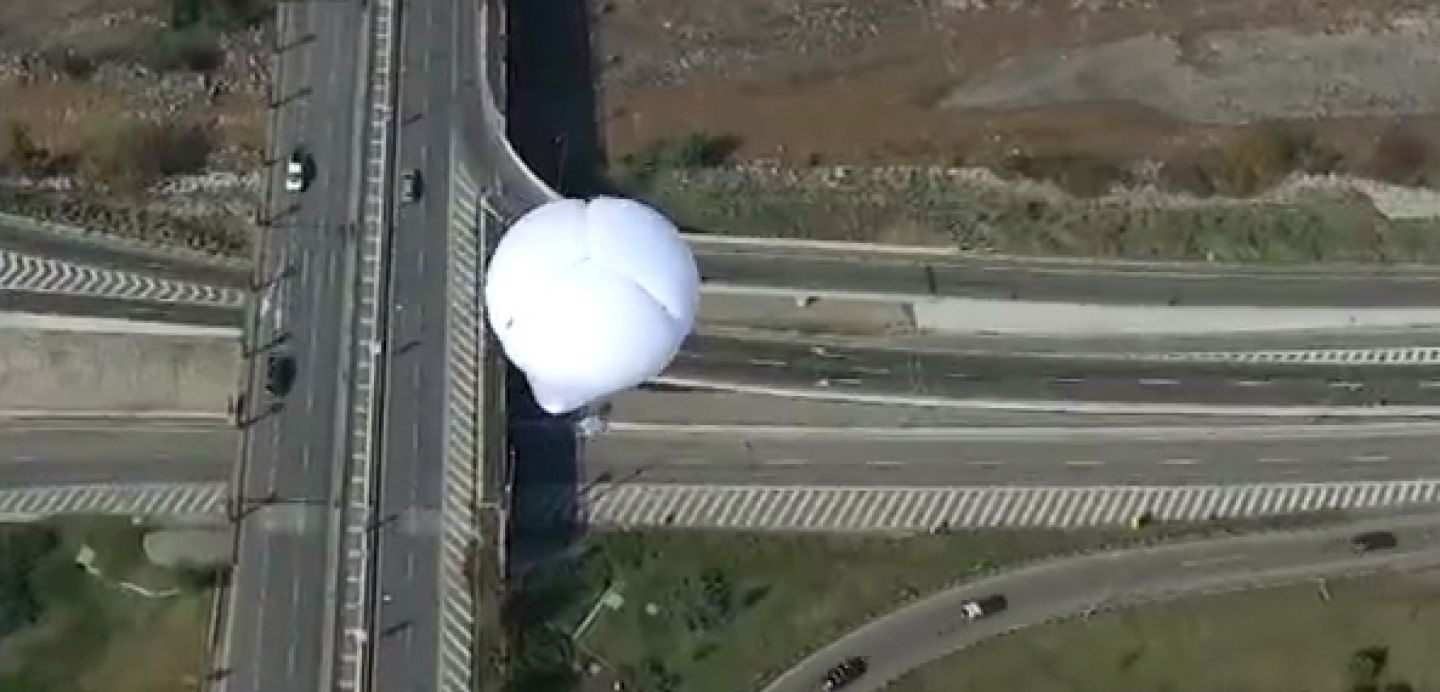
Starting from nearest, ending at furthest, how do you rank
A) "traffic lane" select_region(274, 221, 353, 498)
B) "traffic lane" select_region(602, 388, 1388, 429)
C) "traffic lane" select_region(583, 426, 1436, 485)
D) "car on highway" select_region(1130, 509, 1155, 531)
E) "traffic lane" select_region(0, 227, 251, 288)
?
"traffic lane" select_region(274, 221, 353, 498), "car on highway" select_region(1130, 509, 1155, 531), "traffic lane" select_region(583, 426, 1436, 485), "traffic lane" select_region(602, 388, 1388, 429), "traffic lane" select_region(0, 227, 251, 288)

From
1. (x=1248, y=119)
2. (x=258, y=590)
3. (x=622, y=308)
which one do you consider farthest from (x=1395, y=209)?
(x=258, y=590)

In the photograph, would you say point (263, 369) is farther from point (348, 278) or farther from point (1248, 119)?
point (1248, 119)

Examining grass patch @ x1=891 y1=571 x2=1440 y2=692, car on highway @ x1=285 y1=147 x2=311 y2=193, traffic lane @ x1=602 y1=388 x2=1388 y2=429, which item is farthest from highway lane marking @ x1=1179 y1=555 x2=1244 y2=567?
car on highway @ x1=285 y1=147 x2=311 y2=193

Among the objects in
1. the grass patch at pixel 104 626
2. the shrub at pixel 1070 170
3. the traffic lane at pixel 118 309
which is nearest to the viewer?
the grass patch at pixel 104 626

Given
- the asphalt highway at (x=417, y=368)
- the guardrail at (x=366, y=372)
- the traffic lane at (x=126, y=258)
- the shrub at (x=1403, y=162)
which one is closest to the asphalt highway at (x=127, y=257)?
the traffic lane at (x=126, y=258)

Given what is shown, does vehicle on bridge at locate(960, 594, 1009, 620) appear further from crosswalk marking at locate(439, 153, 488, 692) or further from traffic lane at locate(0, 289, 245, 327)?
traffic lane at locate(0, 289, 245, 327)

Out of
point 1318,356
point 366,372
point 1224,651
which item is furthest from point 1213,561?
point 366,372

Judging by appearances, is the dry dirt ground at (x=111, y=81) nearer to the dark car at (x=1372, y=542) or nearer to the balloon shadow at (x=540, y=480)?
the balloon shadow at (x=540, y=480)
